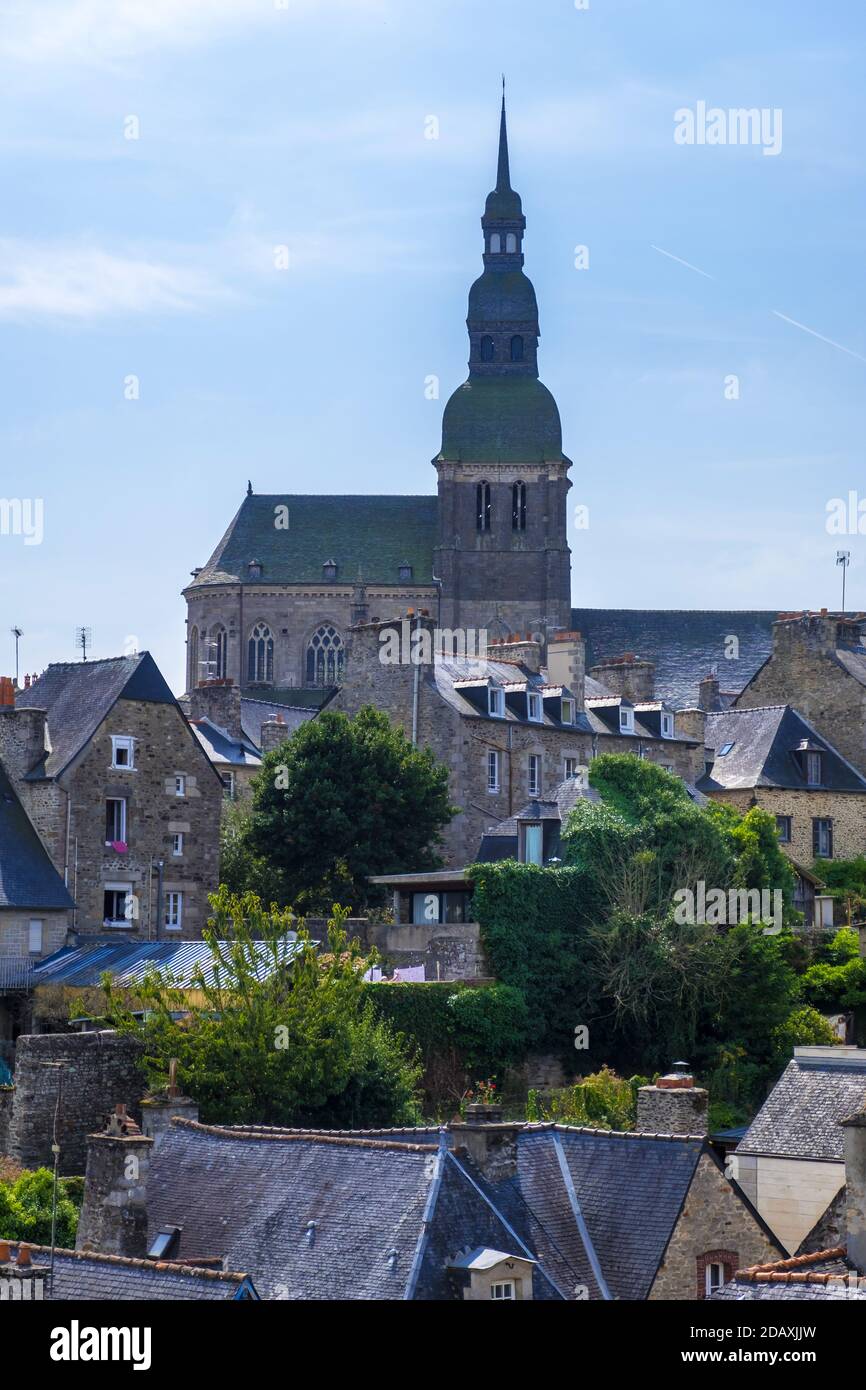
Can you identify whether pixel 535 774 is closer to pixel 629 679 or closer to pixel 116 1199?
pixel 629 679

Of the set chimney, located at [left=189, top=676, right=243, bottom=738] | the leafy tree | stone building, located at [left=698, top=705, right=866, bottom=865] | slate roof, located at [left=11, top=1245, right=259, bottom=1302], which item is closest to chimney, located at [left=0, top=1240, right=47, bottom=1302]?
slate roof, located at [left=11, top=1245, right=259, bottom=1302]

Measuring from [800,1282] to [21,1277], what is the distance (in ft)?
22.4

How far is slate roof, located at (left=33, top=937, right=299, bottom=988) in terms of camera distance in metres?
38.6

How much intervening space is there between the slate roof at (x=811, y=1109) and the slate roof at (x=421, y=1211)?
4672mm

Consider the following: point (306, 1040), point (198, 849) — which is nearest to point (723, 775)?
point (198, 849)

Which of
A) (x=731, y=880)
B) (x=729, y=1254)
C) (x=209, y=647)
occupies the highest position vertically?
(x=209, y=647)

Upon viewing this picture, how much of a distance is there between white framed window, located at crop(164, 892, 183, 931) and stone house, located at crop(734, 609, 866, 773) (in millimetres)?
18637

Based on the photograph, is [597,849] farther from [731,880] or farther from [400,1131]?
[400,1131]

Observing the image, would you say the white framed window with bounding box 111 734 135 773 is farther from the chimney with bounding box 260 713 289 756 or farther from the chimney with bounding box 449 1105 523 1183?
the chimney with bounding box 449 1105 523 1183

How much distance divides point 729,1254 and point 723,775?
107 feet

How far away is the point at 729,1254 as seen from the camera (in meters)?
A: 22.7

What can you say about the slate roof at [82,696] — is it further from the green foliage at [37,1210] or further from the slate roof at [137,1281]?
the slate roof at [137,1281]

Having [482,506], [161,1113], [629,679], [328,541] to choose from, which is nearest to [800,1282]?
[161,1113]

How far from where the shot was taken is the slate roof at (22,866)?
4209 cm
